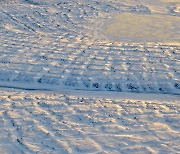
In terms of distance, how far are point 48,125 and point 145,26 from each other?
498 centimetres

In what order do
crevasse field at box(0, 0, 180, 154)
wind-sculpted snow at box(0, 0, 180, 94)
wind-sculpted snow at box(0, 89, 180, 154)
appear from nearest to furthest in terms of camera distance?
wind-sculpted snow at box(0, 89, 180, 154) < crevasse field at box(0, 0, 180, 154) < wind-sculpted snow at box(0, 0, 180, 94)

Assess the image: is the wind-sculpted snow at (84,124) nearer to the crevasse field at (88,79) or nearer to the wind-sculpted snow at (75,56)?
the crevasse field at (88,79)

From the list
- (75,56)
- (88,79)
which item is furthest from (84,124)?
(75,56)

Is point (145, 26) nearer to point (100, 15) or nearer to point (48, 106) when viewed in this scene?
point (100, 15)

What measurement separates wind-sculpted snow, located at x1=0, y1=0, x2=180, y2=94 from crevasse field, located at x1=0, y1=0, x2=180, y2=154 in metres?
0.02

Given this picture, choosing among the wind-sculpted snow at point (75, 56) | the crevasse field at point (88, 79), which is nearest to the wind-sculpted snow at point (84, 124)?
the crevasse field at point (88, 79)

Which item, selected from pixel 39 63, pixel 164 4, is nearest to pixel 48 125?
pixel 39 63

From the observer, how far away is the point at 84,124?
19.2ft

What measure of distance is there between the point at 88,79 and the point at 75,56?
96cm

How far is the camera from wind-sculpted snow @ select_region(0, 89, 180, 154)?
5312mm

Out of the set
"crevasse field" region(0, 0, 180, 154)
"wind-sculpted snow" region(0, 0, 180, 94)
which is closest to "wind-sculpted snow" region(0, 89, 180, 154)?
"crevasse field" region(0, 0, 180, 154)

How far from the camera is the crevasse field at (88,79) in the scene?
5.51 meters

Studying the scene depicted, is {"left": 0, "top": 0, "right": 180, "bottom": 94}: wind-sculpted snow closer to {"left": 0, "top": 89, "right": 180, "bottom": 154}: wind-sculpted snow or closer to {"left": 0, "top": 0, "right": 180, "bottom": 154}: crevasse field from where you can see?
{"left": 0, "top": 0, "right": 180, "bottom": 154}: crevasse field

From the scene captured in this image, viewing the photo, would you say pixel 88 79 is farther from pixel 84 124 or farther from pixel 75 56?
pixel 84 124
